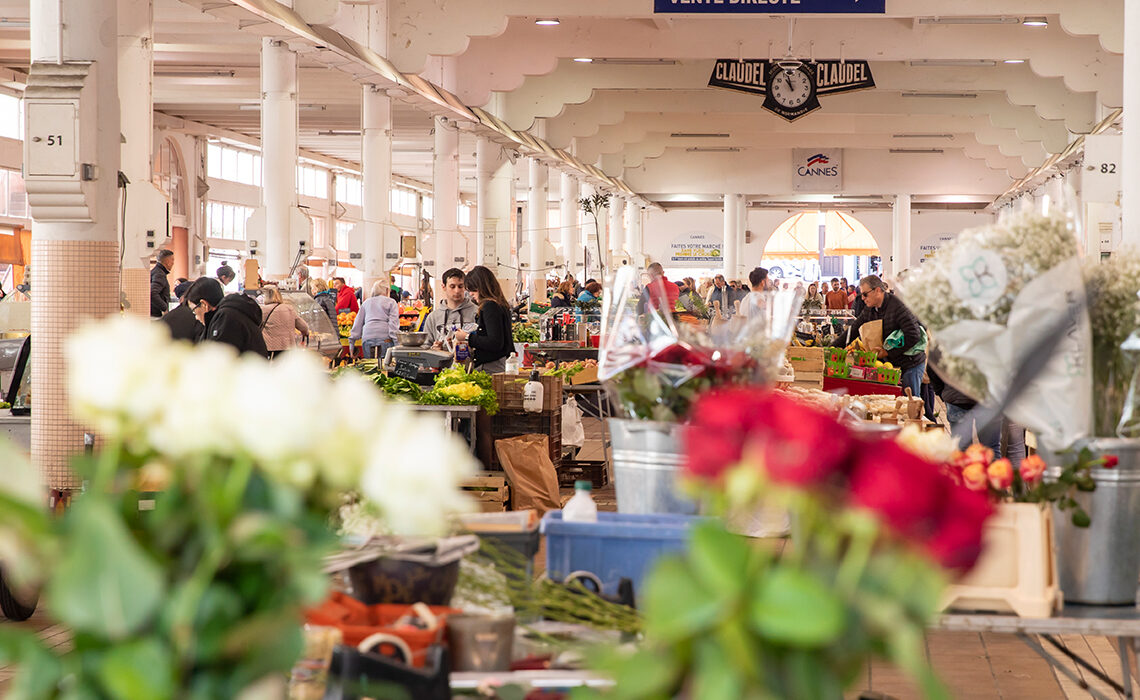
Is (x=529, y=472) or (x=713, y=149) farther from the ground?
(x=713, y=149)

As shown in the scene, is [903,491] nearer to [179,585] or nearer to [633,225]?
[179,585]

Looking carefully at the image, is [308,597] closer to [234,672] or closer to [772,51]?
[234,672]

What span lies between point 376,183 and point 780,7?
15.9 feet

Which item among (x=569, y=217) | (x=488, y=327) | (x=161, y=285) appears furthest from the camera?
(x=569, y=217)

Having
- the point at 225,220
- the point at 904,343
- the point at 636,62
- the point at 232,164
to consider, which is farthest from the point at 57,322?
the point at 232,164

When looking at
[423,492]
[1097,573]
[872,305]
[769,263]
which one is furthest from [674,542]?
[769,263]

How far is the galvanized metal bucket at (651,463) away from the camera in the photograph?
262 cm

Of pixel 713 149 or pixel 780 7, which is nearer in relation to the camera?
pixel 780 7

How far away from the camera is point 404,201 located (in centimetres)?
3856

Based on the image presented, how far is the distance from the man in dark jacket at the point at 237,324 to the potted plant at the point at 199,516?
684cm

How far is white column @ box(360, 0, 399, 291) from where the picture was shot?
1324cm

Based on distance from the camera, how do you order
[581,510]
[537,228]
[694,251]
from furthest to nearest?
[694,251], [537,228], [581,510]

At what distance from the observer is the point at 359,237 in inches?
531

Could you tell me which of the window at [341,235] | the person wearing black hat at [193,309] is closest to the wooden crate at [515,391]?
the person wearing black hat at [193,309]
